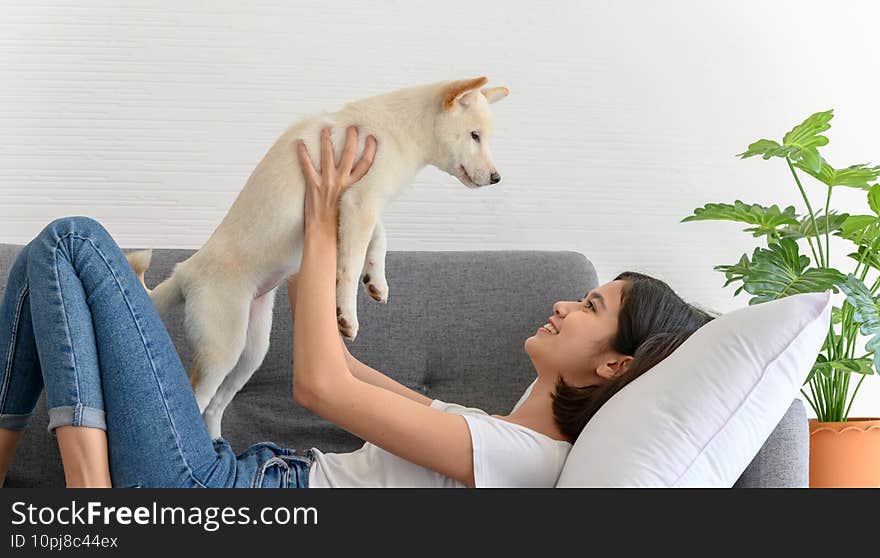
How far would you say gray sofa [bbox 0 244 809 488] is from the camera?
6.00ft

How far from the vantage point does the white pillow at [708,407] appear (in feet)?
3.68

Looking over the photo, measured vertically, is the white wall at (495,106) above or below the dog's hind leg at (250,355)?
above

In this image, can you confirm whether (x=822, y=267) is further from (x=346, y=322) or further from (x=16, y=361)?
(x=16, y=361)

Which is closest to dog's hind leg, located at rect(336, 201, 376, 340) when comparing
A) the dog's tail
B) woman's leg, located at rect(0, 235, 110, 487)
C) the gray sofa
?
the dog's tail

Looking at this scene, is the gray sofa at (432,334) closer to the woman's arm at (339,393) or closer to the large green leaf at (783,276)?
the large green leaf at (783,276)

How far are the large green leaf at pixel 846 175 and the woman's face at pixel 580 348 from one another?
836 mm

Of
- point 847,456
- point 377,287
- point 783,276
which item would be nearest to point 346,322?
point 377,287

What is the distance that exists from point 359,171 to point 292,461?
474mm

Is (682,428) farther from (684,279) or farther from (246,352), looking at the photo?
(684,279)

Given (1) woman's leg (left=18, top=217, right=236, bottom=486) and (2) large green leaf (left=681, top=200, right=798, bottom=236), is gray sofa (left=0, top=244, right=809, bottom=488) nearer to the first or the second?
(2) large green leaf (left=681, top=200, right=798, bottom=236)

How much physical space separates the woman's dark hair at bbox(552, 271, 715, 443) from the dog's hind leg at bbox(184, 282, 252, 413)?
0.52 m

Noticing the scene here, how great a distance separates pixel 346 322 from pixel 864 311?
1.21m

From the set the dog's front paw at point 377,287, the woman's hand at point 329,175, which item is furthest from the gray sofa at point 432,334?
the woman's hand at point 329,175
